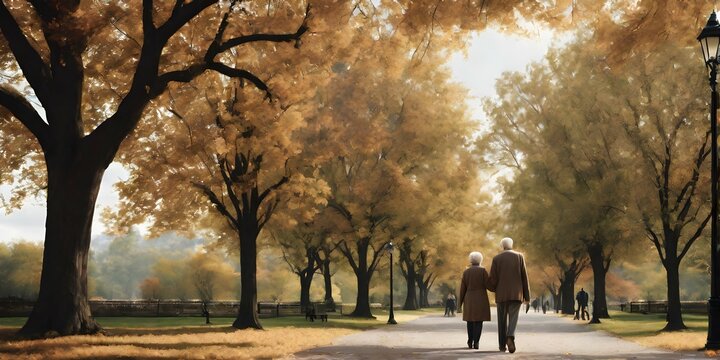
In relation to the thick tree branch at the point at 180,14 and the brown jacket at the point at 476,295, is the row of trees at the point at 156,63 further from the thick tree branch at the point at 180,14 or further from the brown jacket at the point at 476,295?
the brown jacket at the point at 476,295

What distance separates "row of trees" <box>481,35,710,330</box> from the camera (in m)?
26.0

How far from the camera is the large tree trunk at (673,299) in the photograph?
26.4m

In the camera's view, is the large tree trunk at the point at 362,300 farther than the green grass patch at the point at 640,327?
Yes

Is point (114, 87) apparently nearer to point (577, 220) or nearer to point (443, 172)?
point (443, 172)

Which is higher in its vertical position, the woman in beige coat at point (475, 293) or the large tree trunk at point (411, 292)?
the woman in beige coat at point (475, 293)

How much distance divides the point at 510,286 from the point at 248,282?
13762mm

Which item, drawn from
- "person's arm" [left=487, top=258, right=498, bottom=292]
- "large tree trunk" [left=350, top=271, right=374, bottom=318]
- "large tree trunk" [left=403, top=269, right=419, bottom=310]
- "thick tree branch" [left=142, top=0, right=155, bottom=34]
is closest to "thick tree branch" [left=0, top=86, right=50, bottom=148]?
"thick tree branch" [left=142, top=0, right=155, bottom=34]

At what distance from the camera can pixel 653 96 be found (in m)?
26.6

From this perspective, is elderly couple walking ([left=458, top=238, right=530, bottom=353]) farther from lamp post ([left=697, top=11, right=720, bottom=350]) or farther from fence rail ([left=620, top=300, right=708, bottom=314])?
fence rail ([left=620, top=300, right=708, bottom=314])

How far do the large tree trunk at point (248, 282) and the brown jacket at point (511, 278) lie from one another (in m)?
12.8

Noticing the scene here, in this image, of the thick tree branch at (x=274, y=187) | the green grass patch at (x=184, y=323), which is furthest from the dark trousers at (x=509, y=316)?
the green grass patch at (x=184, y=323)

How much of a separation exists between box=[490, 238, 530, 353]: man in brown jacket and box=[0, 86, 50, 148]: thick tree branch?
10.0 metres

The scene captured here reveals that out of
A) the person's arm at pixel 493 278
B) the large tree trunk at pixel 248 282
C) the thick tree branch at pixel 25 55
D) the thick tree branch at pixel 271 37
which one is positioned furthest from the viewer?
the large tree trunk at pixel 248 282

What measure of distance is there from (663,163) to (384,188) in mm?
13581
